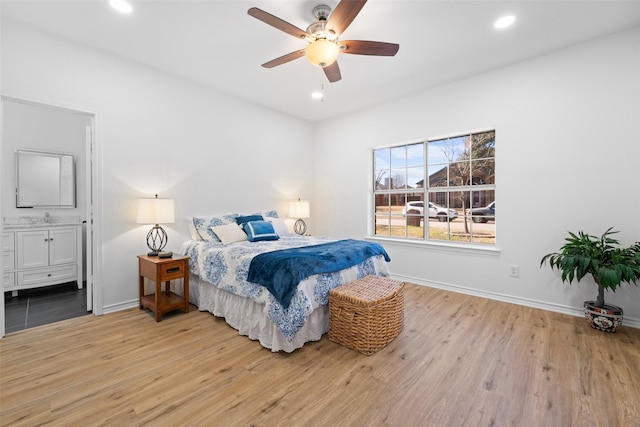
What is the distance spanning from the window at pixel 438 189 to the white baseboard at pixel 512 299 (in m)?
0.62

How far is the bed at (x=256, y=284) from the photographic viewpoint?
7.18 ft

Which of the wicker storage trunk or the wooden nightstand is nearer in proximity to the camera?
the wicker storage trunk

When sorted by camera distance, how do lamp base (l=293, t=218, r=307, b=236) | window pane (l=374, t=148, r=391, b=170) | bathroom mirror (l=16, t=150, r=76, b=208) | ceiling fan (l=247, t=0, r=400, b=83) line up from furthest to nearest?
lamp base (l=293, t=218, r=307, b=236) < window pane (l=374, t=148, r=391, b=170) < bathroom mirror (l=16, t=150, r=76, b=208) < ceiling fan (l=247, t=0, r=400, b=83)

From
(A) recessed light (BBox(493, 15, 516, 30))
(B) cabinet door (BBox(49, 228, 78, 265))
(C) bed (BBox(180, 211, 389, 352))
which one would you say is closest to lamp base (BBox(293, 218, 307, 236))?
(C) bed (BBox(180, 211, 389, 352))

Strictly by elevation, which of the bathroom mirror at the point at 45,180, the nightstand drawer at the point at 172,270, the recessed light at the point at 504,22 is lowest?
the nightstand drawer at the point at 172,270

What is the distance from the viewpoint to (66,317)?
287 centimetres

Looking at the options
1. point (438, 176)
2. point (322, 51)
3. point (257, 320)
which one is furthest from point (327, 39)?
point (438, 176)

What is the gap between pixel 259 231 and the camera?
3.55 metres

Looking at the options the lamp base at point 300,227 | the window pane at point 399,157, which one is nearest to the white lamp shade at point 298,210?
the lamp base at point 300,227

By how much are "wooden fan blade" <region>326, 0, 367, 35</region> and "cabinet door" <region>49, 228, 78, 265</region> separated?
4198 millimetres

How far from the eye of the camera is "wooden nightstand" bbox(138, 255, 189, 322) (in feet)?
9.04

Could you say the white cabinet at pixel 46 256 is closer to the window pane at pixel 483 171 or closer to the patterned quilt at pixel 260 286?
the patterned quilt at pixel 260 286

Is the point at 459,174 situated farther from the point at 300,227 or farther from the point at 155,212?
the point at 155,212

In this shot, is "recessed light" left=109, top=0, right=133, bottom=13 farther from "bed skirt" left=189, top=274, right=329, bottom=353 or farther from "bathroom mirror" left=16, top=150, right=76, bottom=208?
"bathroom mirror" left=16, top=150, right=76, bottom=208
